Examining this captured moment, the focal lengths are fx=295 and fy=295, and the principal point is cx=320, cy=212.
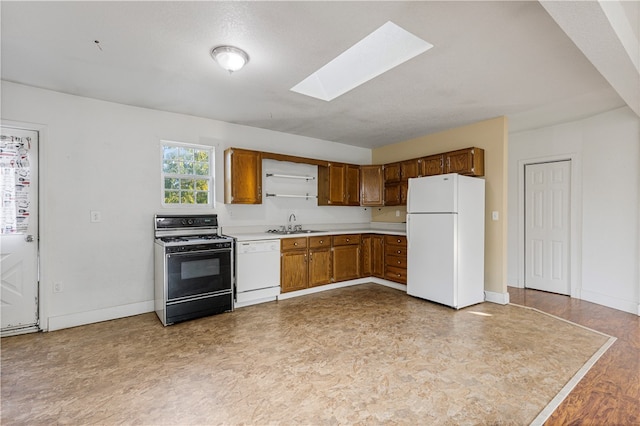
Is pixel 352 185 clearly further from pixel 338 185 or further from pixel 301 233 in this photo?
pixel 301 233

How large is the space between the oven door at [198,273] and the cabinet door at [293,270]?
30.5 inches

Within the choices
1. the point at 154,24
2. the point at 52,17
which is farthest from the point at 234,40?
the point at 52,17

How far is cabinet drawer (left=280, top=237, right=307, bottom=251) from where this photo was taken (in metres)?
4.26

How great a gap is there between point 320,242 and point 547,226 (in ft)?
11.7

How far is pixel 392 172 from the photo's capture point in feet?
17.3

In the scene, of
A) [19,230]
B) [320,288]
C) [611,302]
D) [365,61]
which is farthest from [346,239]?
[19,230]

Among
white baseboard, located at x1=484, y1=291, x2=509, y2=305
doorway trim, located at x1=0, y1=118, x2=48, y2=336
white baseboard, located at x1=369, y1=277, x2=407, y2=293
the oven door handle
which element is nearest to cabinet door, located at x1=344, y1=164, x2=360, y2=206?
white baseboard, located at x1=369, y1=277, x2=407, y2=293

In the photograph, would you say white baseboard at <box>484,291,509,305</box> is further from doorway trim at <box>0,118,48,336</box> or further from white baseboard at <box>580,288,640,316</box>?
doorway trim at <box>0,118,48,336</box>

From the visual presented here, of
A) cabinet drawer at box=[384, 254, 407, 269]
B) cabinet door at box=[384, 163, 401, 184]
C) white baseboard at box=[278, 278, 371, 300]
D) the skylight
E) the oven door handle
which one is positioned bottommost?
white baseboard at box=[278, 278, 371, 300]

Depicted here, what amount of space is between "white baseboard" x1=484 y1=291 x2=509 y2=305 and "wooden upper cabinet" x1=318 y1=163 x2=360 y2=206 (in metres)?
2.49

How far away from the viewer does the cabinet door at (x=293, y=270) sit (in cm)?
425

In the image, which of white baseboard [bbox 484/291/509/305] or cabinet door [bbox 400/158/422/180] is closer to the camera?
white baseboard [bbox 484/291/509/305]

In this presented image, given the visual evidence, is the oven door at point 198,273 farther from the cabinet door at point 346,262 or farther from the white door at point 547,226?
the white door at point 547,226

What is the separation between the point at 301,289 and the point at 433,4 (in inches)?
146
